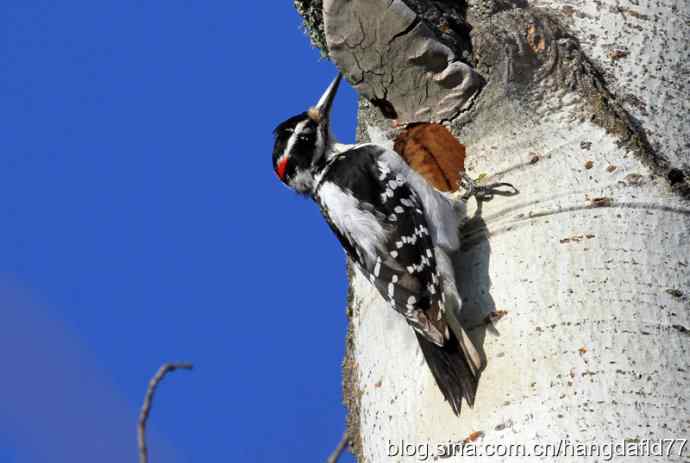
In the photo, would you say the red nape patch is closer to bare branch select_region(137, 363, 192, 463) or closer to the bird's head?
the bird's head

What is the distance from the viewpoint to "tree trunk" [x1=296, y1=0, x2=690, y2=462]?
7.27 feet

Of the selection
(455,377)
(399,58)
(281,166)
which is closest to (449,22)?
(399,58)

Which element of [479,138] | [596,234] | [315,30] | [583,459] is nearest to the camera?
[583,459]

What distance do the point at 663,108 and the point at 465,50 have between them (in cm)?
58

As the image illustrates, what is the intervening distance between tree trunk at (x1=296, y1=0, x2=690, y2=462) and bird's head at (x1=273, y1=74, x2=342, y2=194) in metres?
0.40

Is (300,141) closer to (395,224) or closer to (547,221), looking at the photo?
(395,224)

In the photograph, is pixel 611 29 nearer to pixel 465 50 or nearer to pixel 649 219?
pixel 465 50

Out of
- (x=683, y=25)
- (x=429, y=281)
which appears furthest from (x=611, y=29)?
(x=429, y=281)

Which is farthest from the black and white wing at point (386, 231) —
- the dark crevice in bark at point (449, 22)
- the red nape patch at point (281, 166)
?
the dark crevice in bark at point (449, 22)

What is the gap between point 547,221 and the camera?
2.49m

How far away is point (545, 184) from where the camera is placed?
256cm

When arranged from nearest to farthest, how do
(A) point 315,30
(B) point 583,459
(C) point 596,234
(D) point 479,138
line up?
(B) point 583,459
(C) point 596,234
(D) point 479,138
(A) point 315,30

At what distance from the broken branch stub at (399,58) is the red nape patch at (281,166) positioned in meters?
0.71

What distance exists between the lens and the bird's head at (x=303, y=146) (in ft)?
11.7
